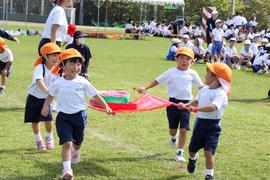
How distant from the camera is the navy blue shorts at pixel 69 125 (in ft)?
20.5

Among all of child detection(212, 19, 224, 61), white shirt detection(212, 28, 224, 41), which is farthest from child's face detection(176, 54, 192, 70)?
white shirt detection(212, 28, 224, 41)

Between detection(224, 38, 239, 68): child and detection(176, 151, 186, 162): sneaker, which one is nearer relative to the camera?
detection(176, 151, 186, 162): sneaker

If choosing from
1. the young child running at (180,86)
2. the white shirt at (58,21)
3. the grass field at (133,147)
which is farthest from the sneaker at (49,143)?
the white shirt at (58,21)

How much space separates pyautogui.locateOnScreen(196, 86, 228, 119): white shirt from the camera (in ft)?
20.2

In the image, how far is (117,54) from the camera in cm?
2525

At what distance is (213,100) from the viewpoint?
6.21m

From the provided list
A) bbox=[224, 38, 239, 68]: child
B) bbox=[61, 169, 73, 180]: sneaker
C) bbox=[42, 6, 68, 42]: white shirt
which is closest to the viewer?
bbox=[61, 169, 73, 180]: sneaker

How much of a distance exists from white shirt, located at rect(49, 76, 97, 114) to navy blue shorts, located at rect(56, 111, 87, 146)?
0.20 feet

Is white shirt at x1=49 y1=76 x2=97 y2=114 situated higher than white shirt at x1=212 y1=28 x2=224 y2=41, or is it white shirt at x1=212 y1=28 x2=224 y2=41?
white shirt at x1=212 y1=28 x2=224 y2=41

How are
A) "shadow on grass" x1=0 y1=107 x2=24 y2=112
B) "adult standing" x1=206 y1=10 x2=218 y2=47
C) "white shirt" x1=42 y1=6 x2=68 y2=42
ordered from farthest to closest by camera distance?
"adult standing" x1=206 y1=10 x2=218 y2=47 < "shadow on grass" x1=0 y1=107 x2=24 y2=112 < "white shirt" x1=42 y1=6 x2=68 y2=42

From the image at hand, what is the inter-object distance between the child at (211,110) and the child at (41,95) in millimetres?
2210

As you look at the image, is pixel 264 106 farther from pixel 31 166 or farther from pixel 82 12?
pixel 82 12

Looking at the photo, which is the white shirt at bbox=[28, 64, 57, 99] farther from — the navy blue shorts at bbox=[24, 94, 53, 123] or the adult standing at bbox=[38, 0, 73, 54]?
the adult standing at bbox=[38, 0, 73, 54]

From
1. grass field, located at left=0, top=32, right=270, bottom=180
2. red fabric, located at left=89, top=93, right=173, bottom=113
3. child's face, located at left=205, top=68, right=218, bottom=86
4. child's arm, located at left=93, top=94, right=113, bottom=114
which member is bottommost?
grass field, located at left=0, top=32, right=270, bottom=180
